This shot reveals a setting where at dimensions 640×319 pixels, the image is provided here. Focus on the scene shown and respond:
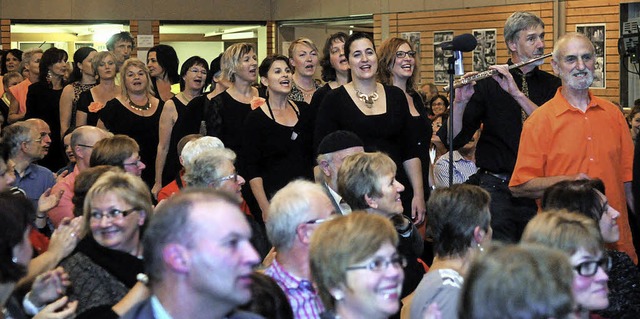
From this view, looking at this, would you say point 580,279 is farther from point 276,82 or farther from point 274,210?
point 276,82

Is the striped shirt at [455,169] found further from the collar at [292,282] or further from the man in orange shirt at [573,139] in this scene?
the collar at [292,282]

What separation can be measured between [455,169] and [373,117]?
1.73 m

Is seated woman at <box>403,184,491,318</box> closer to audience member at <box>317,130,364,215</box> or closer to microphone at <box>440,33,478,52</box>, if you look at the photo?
audience member at <box>317,130,364,215</box>

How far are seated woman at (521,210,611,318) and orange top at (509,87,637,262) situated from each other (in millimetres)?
1756

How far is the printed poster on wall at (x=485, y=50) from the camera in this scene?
47.0ft

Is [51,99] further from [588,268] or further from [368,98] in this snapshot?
[588,268]

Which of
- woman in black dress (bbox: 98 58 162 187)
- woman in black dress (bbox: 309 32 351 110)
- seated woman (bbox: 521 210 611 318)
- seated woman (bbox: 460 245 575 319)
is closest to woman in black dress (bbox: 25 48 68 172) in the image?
woman in black dress (bbox: 98 58 162 187)

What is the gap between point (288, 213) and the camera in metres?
3.95

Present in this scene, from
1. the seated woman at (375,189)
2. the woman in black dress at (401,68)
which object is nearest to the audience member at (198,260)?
the seated woman at (375,189)

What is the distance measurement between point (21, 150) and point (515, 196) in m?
3.27

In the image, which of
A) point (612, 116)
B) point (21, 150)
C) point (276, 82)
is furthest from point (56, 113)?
point (612, 116)

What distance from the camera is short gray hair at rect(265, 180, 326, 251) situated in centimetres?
393

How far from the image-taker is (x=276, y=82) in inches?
276

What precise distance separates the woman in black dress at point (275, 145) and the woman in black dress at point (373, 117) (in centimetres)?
41
